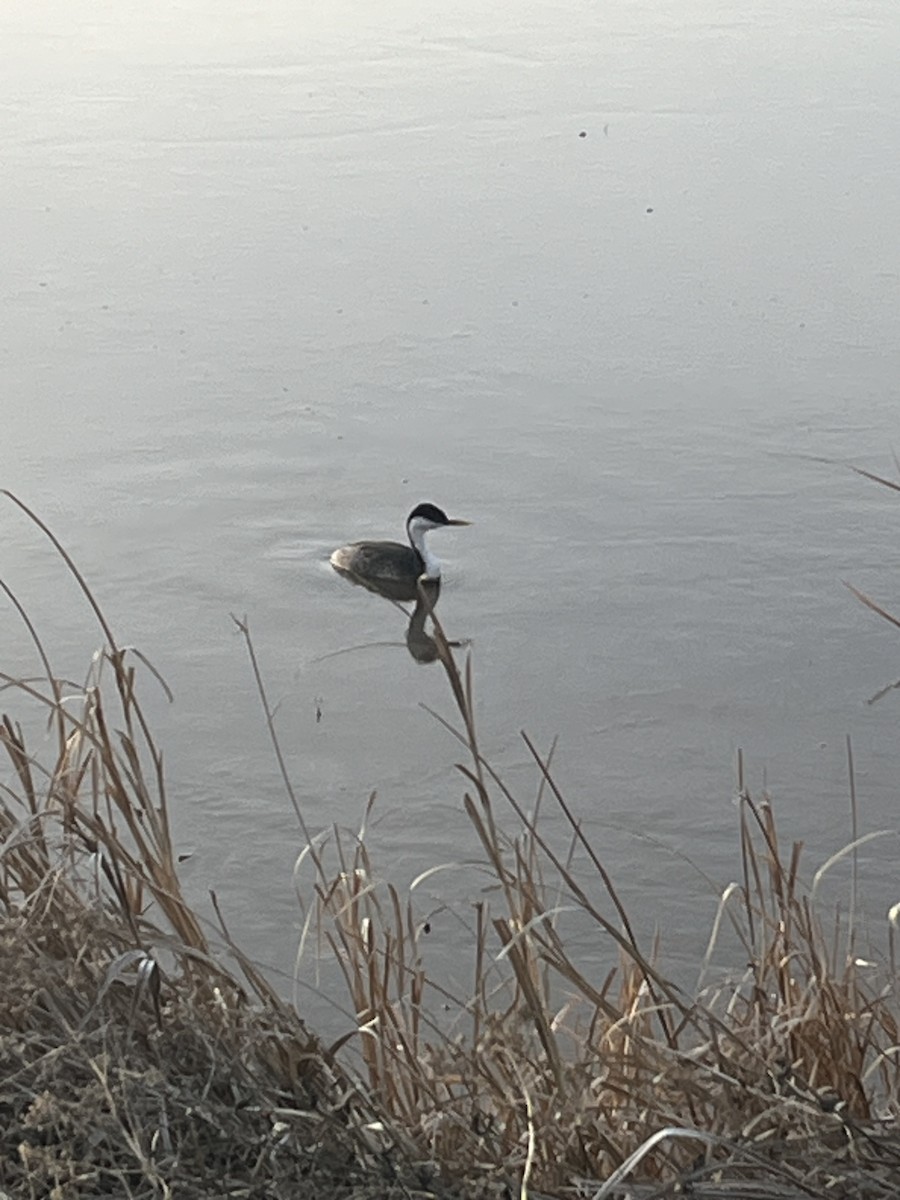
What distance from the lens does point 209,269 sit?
318 inches

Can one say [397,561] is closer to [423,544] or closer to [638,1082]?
[423,544]

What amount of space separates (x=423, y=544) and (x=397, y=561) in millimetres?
136

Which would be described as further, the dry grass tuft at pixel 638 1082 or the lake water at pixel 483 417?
the lake water at pixel 483 417

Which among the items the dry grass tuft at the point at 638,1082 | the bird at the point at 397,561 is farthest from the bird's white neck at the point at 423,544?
the dry grass tuft at the point at 638,1082

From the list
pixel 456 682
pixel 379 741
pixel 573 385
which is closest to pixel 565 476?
pixel 573 385

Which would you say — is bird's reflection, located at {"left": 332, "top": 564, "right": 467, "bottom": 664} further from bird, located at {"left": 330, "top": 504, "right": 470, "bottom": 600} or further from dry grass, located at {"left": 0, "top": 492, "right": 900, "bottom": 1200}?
dry grass, located at {"left": 0, "top": 492, "right": 900, "bottom": 1200}

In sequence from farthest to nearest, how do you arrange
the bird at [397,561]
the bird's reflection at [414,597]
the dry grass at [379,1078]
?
the bird at [397,561] < the bird's reflection at [414,597] < the dry grass at [379,1078]

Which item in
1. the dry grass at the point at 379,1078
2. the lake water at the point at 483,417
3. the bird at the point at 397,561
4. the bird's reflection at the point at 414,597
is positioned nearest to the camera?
the dry grass at the point at 379,1078

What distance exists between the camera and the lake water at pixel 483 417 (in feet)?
16.0

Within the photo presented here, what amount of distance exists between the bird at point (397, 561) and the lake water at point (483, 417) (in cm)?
8

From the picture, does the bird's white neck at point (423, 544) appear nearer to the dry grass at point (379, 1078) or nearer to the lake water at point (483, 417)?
the lake water at point (483, 417)

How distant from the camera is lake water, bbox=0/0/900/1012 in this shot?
4.86 meters

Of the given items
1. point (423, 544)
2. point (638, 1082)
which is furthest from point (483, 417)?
point (638, 1082)

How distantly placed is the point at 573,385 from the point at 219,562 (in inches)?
64.0
